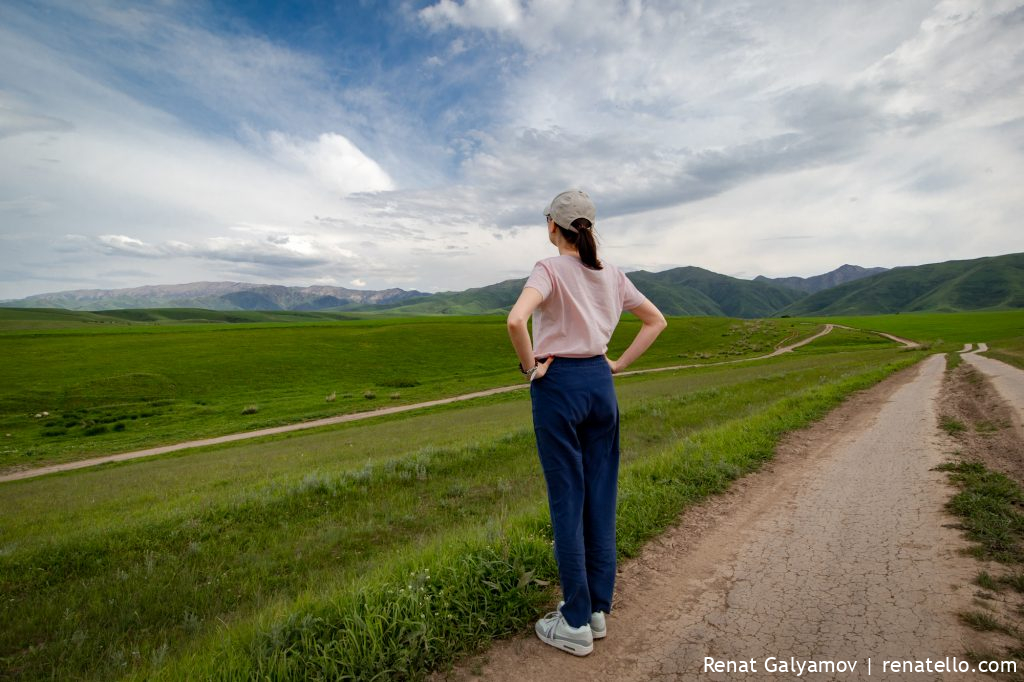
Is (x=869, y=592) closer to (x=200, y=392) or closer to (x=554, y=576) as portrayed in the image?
(x=554, y=576)

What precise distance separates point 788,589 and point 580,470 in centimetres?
233

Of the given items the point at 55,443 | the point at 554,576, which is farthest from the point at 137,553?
the point at 55,443

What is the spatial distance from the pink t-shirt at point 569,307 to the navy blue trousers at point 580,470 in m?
0.12

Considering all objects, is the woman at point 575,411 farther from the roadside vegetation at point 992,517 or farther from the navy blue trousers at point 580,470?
the roadside vegetation at point 992,517

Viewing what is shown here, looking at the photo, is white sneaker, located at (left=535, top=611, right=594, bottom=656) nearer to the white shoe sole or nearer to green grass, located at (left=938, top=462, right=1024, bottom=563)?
the white shoe sole

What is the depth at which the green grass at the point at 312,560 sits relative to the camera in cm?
351

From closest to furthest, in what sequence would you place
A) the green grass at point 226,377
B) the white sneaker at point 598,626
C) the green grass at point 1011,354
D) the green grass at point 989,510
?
the white sneaker at point 598,626, the green grass at point 989,510, the green grass at point 1011,354, the green grass at point 226,377

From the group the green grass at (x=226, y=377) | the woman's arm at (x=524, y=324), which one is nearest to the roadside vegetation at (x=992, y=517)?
the woman's arm at (x=524, y=324)

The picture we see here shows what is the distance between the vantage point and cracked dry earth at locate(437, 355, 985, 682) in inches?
131

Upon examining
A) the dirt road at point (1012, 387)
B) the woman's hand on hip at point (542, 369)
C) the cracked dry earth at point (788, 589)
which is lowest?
the dirt road at point (1012, 387)

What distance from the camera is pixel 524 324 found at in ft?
10.6

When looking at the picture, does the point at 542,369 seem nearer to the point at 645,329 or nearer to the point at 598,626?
the point at 645,329

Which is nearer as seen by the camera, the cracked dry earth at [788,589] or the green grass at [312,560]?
the cracked dry earth at [788,589]

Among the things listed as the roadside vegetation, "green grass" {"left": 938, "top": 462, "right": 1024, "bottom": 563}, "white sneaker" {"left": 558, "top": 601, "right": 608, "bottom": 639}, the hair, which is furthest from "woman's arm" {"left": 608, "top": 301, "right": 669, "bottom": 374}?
"green grass" {"left": 938, "top": 462, "right": 1024, "bottom": 563}
